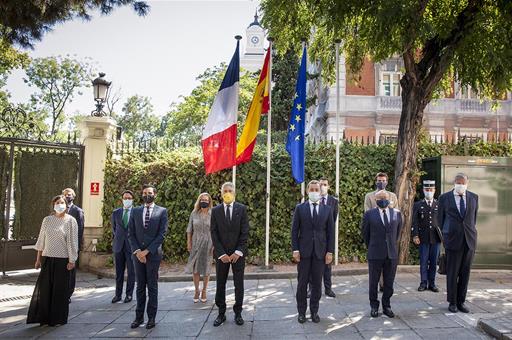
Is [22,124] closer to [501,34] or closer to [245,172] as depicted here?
[245,172]

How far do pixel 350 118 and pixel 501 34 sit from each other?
61.0 ft

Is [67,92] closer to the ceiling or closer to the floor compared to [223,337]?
closer to the ceiling

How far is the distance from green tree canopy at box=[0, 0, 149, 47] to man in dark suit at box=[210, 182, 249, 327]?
4.98 metres

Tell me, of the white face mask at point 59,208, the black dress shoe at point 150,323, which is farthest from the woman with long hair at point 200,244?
the white face mask at point 59,208

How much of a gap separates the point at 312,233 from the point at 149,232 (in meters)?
2.39

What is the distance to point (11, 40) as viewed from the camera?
934 centimetres

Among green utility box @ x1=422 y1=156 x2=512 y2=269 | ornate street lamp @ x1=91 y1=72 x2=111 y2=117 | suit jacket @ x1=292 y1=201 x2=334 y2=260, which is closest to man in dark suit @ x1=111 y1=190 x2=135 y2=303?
suit jacket @ x1=292 y1=201 x2=334 y2=260

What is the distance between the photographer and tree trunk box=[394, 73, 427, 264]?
10.9 meters

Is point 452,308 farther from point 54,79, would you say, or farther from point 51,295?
point 54,79

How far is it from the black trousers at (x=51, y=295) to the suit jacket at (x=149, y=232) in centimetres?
118

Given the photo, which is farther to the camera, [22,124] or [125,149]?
[125,149]

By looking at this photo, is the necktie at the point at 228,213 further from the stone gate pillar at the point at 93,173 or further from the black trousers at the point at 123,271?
the stone gate pillar at the point at 93,173

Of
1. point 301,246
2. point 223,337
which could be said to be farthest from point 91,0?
point 223,337

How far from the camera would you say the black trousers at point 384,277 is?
6539mm
